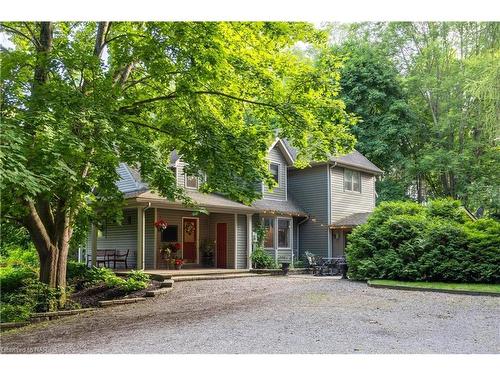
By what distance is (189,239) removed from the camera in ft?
57.1

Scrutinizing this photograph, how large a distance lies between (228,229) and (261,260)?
1.60m

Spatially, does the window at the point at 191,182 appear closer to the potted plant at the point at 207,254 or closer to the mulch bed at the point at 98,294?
the potted plant at the point at 207,254

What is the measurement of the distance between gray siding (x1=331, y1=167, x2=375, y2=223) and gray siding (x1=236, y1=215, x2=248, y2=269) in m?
4.18

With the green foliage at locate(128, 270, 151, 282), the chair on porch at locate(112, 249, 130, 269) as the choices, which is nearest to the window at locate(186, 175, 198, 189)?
the chair on porch at locate(112, 249, 130, 269)

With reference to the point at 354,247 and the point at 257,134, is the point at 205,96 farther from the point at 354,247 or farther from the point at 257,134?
the point at 354,247

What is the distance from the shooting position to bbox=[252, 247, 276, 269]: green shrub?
17.6 m

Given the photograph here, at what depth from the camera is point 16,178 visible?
17.9 feet

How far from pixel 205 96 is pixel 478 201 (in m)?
12.4

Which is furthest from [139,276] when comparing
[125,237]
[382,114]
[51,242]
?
[382,114]

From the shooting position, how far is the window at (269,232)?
19.1 m

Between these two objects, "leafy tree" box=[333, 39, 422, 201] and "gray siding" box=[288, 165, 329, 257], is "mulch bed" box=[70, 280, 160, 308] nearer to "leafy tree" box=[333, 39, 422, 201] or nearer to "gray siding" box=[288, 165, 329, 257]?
"gray siding" box=[288, 165, 329, 257]

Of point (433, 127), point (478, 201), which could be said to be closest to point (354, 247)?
point (478, 201)
